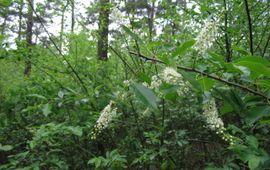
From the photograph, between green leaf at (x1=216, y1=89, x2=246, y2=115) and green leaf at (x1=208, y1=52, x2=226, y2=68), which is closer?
green leaf at (x1=208, y1=52, x2=226, y2=68)

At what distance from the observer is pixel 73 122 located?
3.07 meters

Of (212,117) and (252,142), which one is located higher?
(212,117)

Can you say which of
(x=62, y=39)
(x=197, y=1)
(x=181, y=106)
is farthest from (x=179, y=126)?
(x=62, y=39)

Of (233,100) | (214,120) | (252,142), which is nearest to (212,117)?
(214,120)

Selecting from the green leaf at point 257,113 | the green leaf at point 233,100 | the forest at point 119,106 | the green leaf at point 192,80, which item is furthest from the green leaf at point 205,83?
the forest at point 119,106

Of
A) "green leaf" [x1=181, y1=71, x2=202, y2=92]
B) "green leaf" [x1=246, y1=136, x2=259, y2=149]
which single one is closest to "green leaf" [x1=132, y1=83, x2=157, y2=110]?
"green leaf" [x1=181, y1=71, x2=202, y2=92]

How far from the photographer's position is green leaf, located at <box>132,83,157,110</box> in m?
1.19

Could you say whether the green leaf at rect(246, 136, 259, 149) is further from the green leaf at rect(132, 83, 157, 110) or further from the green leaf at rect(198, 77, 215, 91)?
the green leaf at rect(132, 83, 157, 110)

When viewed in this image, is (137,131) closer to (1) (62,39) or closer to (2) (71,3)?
(2) (71,3)

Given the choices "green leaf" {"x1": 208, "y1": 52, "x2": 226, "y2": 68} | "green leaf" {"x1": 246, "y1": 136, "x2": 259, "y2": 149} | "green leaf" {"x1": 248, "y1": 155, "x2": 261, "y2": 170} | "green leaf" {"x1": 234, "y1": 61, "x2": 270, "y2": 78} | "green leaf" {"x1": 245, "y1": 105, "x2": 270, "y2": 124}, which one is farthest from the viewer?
"green leaf" {"x1": 246, "y1": 136, "x2": 259, "y2": 149}

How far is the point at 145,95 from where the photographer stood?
1.21m

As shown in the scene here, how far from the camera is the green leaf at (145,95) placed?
1193 millimetres

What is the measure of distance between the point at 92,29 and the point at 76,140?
1476 mm

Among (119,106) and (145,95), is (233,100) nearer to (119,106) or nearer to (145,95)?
(145,95)
